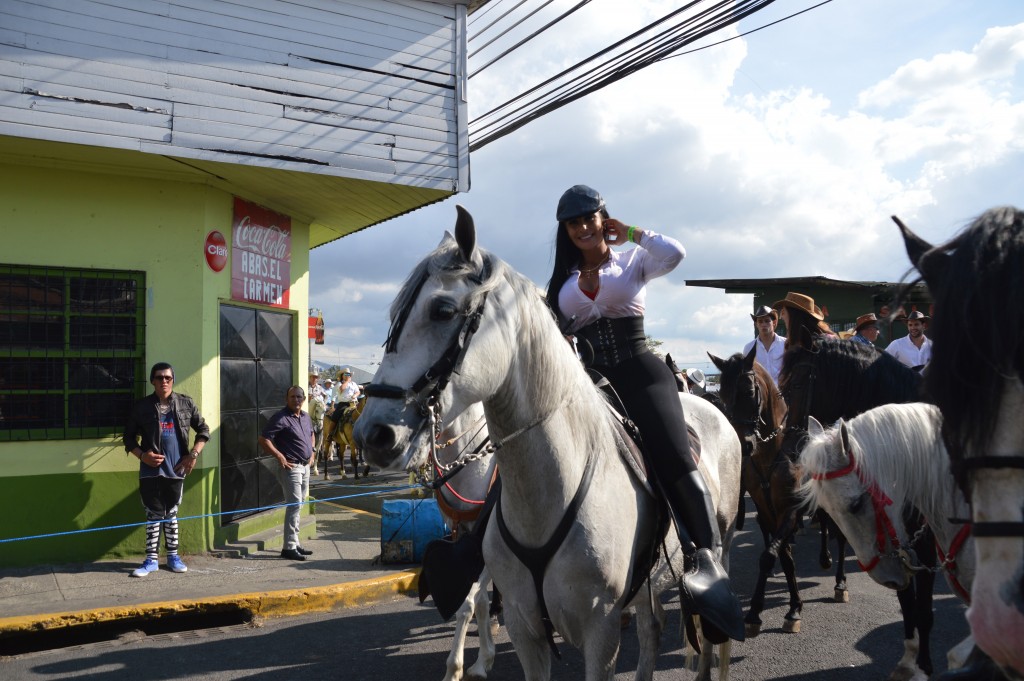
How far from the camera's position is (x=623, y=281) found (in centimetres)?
318

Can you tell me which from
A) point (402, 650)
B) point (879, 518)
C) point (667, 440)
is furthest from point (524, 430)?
point (402, 650)

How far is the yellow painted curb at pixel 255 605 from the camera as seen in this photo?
561 cm

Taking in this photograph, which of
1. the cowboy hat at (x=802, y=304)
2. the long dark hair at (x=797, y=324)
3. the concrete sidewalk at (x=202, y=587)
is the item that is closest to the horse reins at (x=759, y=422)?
the long dark hair at (x=797, y=324)

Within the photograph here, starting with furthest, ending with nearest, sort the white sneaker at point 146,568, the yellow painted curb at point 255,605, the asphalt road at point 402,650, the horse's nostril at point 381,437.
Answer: the white sneaker at point 146,568 < the yellow painted curb at point 255,605 < the asphalt road at point 402,650 < the horse's nostril at point 381,437

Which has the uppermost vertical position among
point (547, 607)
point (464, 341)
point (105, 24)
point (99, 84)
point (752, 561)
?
point (105, 24)

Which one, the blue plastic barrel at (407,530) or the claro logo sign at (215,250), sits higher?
the claro logo sign at (215,250)

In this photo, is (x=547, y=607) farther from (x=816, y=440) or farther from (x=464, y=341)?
(x=816, y=440)

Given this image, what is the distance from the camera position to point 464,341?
7.58ft

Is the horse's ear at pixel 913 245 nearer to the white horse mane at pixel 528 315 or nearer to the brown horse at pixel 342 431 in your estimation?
the white horse mane at pixel 528 315

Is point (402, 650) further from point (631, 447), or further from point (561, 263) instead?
point (561, 263)

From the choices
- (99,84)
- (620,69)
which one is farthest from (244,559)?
(620,69)

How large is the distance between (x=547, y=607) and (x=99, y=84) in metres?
6.88

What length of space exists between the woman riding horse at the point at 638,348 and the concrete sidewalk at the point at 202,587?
4.45m

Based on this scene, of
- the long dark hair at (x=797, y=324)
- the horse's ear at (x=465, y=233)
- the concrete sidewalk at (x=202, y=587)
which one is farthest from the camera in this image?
the long dark hair at (x=797, y=324)
